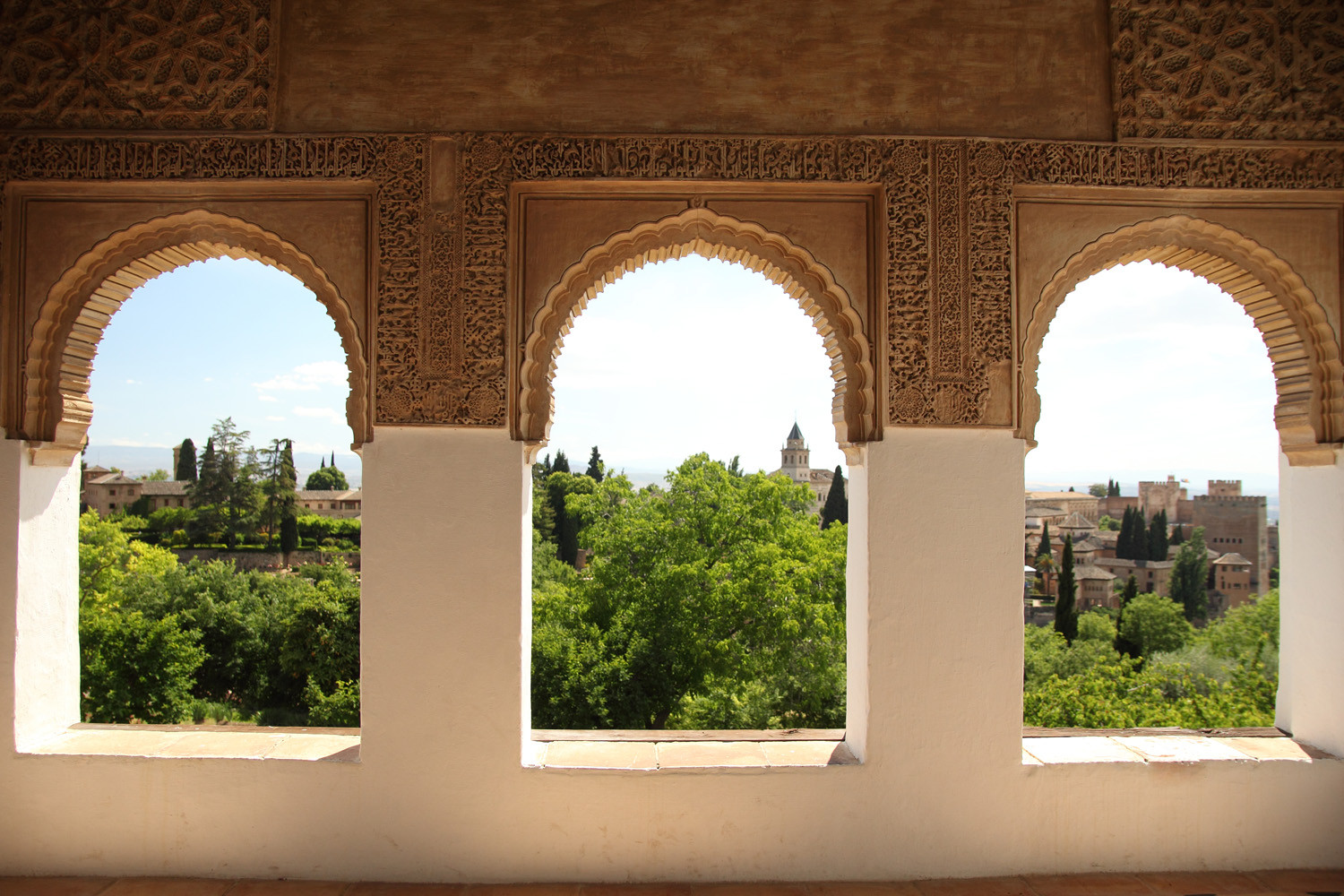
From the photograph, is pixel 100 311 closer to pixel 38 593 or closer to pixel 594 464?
pixel 38 593

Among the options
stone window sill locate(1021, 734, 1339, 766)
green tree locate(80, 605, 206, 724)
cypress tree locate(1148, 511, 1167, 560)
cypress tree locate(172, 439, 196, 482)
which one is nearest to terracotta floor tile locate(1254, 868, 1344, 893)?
stone window sill locate(1021, 734, 1339, 766)

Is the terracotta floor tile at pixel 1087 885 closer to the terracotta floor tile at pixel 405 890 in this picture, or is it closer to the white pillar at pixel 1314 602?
the white pillar at pixel 1314 602

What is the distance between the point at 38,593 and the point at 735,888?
116 inches

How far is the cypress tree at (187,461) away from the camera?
107 ft

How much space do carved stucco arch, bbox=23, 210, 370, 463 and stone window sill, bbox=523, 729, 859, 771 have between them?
4.77ft

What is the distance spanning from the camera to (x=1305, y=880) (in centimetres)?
275

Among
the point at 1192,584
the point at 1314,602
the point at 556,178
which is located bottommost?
the point at 1192,584

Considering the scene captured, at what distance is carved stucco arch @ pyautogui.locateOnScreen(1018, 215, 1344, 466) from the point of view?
2.88m

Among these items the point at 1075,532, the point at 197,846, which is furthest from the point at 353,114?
the point at 1075,532

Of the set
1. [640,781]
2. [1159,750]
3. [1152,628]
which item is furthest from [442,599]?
[1152,628]

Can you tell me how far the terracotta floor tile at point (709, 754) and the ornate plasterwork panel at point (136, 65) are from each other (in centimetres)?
295

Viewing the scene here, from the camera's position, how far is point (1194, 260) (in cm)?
305

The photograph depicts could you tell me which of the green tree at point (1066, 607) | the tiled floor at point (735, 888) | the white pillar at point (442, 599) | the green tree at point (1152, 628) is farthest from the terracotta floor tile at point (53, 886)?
the green tree at point (1152, 628)

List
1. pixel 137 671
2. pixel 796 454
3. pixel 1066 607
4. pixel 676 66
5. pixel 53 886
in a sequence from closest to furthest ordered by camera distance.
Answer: pixel 53 886, pixel 676 66, pixel 137 671, pixel 1066 607, pixel 796 454
